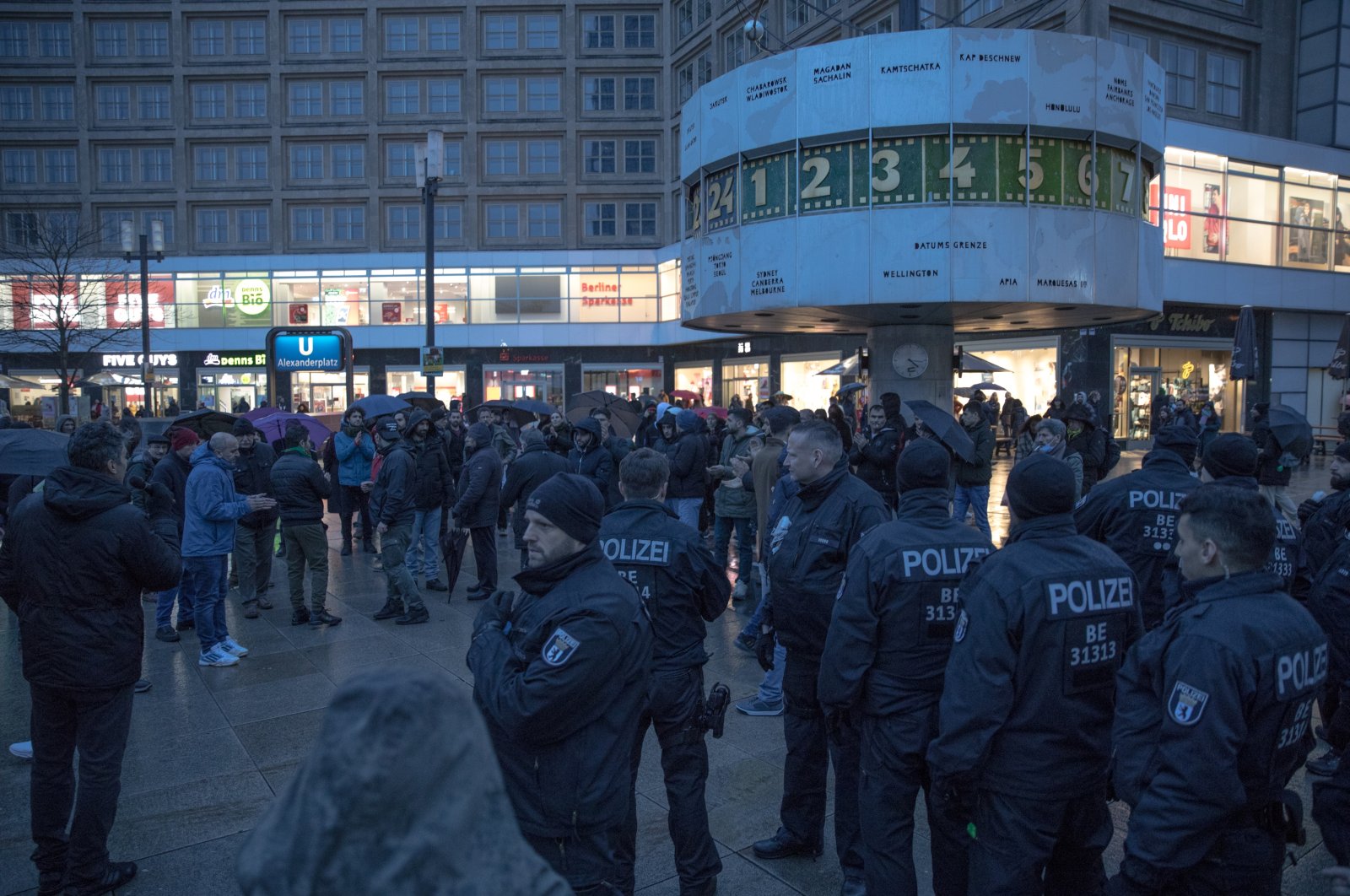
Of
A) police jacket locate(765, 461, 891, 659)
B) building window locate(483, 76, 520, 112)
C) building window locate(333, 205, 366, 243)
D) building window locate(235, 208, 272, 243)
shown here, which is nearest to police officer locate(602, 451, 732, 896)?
police jacket locate(765, 461, 891, 659)

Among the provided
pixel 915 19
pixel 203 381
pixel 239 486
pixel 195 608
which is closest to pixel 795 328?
pixel 915 19

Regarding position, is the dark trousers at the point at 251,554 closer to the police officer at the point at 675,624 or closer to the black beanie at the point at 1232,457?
the police officer at the point at 675,624

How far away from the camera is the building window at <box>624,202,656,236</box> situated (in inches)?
1633

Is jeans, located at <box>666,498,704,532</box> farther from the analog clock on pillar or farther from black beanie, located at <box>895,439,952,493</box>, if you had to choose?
black beanie, located at <box>895,439,952,493</box>

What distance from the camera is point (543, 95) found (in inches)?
1618

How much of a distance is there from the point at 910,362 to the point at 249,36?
4085 centimetres

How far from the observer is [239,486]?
31.4 ft

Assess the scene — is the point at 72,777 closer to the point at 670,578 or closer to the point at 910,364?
the point at 670,578

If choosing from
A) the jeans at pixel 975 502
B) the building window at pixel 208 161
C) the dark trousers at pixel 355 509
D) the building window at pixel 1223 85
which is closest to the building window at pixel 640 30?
the building window at pixel 208 161

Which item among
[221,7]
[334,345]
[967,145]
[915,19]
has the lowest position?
[334,345]

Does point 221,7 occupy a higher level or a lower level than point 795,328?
higher

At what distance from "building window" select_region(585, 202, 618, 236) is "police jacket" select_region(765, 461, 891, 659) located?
38775mm

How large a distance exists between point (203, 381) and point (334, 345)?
30615mm

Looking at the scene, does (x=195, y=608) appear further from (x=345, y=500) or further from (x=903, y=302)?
(x=903, y=302)
